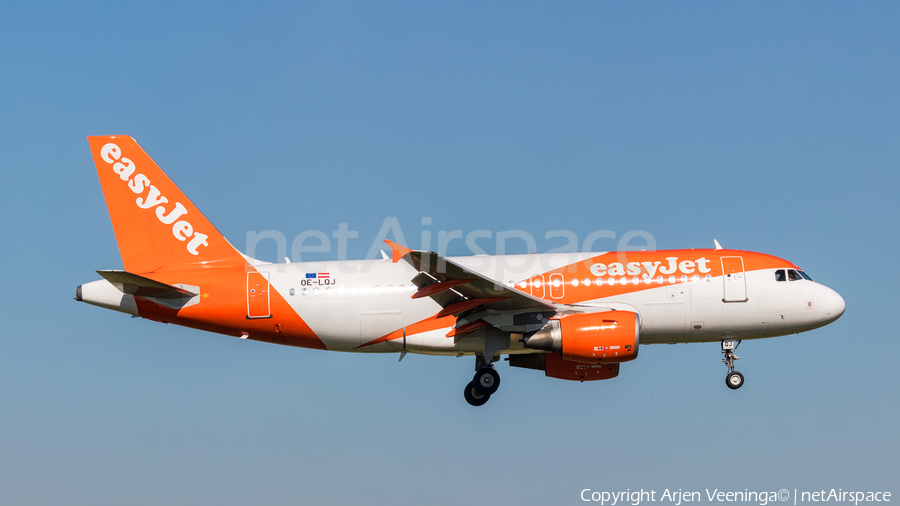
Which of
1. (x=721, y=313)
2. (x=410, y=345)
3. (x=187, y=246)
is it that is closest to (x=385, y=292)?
(x=410, y=345)

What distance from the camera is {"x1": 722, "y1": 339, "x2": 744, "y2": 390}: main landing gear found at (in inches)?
1286

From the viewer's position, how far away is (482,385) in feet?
110

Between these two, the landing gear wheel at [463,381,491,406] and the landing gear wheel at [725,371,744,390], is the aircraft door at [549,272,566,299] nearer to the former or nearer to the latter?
the landing gear wheel at [463,381,491,406]

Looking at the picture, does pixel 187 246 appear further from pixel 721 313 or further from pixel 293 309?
pixel 721 313

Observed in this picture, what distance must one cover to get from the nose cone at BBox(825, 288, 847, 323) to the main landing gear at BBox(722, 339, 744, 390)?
3320mm

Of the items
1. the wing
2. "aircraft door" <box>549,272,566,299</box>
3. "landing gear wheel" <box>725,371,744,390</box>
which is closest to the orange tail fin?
the wing

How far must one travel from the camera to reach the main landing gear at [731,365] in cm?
3266

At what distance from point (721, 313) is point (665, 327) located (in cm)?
207

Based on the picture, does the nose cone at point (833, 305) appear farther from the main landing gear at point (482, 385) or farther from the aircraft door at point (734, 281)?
the main landing gear at point (482, 385)

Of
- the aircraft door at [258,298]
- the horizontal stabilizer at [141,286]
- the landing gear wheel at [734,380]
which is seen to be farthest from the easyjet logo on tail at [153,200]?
the landing gear wheel at [734,380]

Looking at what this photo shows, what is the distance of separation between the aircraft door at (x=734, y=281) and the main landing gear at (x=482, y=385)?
29.0 feet

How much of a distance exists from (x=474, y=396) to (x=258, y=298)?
8835 mm

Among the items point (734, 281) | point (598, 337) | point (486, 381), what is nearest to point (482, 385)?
point (486, 381)

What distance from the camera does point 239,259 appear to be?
33.1 m
